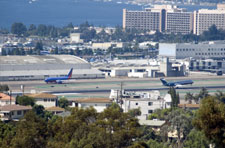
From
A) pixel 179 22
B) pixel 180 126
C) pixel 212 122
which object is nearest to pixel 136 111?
pixel 180 126

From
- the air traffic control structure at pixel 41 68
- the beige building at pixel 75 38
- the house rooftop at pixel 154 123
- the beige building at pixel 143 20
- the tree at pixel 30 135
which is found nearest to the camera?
the tree at pixel 30 135

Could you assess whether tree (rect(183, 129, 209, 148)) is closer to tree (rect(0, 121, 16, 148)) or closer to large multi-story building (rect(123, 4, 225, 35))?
tree (rect(0, 121, 16, 148))

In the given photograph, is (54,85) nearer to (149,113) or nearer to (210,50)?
(149,113)

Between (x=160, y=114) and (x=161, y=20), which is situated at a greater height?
(x=161, y=20)

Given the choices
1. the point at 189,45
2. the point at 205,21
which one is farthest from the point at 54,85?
the point at 205,21

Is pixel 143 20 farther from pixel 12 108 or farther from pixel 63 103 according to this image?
pixel 12 108

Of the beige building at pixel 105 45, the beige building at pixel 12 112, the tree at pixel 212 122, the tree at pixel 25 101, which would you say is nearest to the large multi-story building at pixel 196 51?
the beige building at pixel 105 45

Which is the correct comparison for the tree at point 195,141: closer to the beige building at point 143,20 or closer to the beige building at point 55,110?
the beige building at point 55,110
